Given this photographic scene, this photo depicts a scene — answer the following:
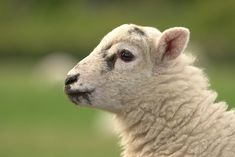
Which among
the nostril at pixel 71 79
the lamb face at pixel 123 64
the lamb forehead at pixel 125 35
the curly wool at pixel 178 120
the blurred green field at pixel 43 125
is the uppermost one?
the blurred green field at pixel 43 125

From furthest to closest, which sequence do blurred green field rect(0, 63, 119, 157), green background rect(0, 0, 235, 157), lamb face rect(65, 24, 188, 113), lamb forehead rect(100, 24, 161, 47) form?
green background rect(0, 0, 235, 157) → blurred green field rect(0, 63, 119, 157) → lamb forehead rect(100, 24, 161, 47) → lamb face rect(65, 24, 188, 113)

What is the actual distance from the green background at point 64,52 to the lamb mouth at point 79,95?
11925mm

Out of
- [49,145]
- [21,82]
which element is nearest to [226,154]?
[49,145]

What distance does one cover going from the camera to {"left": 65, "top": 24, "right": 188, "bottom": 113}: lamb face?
847cm

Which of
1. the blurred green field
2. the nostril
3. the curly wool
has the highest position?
the blurred green field

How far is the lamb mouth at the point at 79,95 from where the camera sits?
8.35 metres

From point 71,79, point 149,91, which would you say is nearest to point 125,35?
point 149,91

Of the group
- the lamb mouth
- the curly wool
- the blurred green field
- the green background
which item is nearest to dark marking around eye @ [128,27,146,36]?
the curly wool

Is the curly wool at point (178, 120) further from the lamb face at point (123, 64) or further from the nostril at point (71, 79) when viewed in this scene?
the nostril at point (71, 79)

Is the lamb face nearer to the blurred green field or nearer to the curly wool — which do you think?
the curly wool

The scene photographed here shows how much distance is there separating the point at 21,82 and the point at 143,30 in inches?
1119

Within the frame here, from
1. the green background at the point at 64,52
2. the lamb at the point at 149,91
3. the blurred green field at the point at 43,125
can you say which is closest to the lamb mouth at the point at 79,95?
the lamb at the point at 149,91

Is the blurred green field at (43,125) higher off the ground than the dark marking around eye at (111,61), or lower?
higher

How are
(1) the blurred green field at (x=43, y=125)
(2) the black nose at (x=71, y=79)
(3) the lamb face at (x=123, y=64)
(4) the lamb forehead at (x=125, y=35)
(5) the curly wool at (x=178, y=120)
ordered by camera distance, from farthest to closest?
(1) the blurred green field at (x=43, y=125) → (4) the lamb forehead at (x=125, y=35) → (3) the lamb face at (x=123, y=64) → (2) the black nose at (x=71, y=79) → (5) the curly wool at (x=178, y=120)
